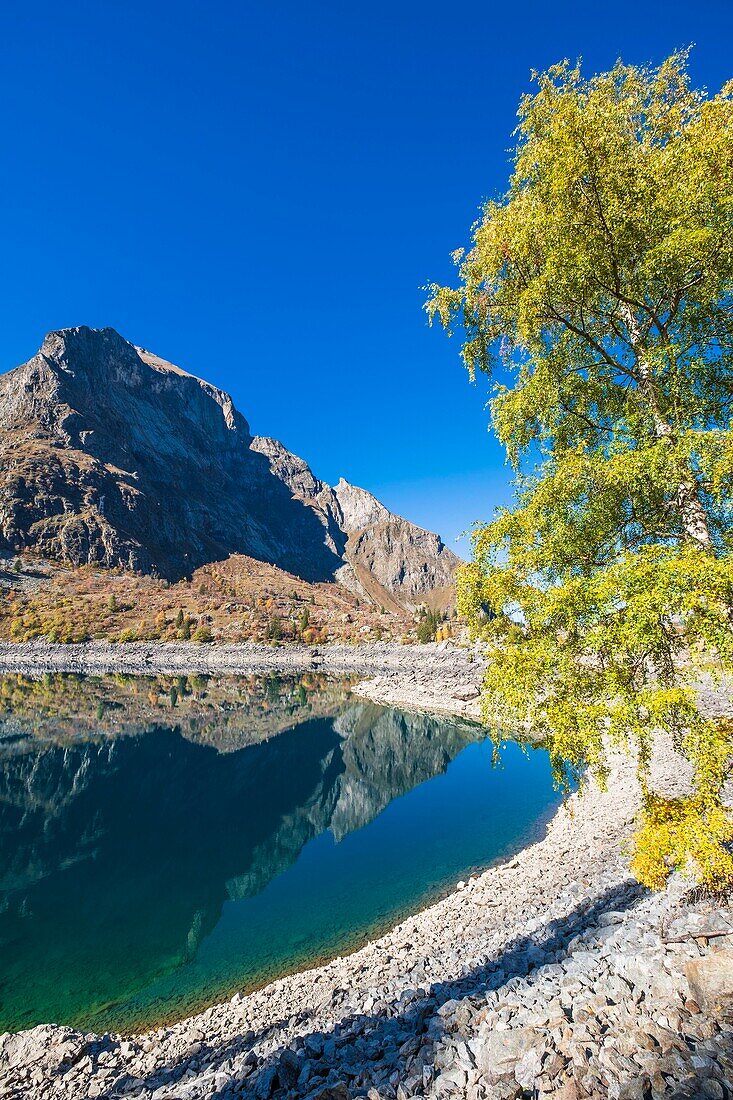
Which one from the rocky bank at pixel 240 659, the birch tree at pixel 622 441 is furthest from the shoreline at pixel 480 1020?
the rocky bank at pixel 240 659

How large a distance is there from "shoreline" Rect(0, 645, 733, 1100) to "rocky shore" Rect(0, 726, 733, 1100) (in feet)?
0.09

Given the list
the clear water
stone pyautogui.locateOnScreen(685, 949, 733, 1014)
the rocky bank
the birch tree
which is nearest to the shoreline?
stone pyautogui.locateOnScreen(685, 949, 733, 1014)

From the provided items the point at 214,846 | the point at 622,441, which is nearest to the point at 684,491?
the point at 622,441

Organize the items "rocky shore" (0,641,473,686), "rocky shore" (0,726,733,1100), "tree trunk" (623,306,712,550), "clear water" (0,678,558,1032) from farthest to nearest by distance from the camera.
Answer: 1. "rocky shore" (0,641,473,686)
2. "clear water" (0,678,558,1032)
3. "tree trunk" (623,306,712,550)
4. "rocky shore" (0,726,733,1100)

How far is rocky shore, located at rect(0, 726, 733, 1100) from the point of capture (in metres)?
4.95

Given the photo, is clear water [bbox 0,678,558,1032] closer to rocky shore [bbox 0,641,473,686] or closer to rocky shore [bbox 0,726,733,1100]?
rocky shore [bbox 0,726,733,1100]

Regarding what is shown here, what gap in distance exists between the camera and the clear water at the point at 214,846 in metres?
14.0

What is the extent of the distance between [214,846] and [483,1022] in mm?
20975

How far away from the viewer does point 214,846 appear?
23688 mm

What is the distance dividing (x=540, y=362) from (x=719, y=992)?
8.28 metres

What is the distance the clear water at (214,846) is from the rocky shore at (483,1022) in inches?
129

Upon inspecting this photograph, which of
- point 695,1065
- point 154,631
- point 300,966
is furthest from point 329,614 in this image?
point 695,1065

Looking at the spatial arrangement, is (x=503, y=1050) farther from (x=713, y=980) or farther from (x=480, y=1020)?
(x=713, y=980)

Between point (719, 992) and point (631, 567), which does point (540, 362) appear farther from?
point (719, 992)
